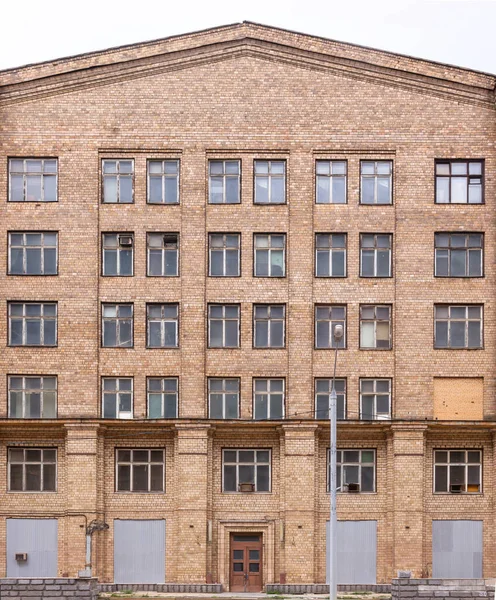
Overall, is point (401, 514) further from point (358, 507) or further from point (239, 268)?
point (239, 268)

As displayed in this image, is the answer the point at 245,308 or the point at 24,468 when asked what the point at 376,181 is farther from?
the point at 24,468

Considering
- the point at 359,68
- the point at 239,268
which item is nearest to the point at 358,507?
the point at 239,268

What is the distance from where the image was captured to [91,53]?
3681cm

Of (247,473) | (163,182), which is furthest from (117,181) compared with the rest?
(247,473)

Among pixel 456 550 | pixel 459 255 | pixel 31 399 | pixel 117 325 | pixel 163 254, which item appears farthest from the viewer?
pixel 459 255

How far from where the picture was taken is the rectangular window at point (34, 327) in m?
36.2

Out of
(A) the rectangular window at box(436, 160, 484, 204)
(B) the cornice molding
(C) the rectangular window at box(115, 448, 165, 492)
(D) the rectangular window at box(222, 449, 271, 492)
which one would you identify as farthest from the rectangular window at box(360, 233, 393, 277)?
(C) the rectangular window at box(115, 448, 165, 492)

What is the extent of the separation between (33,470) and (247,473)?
7.95 meters

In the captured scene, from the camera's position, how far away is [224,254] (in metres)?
36.6

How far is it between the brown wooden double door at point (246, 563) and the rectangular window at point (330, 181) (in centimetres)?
1290

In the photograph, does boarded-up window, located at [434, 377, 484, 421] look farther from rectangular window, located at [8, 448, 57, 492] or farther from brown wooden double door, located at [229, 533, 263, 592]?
rectangular window, located at [8, 448, 57, 492]

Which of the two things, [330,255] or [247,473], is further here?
[330,255]

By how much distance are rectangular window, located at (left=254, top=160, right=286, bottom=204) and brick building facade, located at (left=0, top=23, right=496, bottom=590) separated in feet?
0.35

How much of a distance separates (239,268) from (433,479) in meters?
10.7
